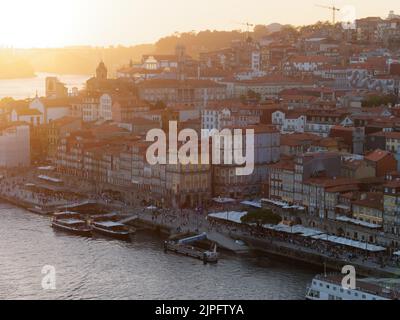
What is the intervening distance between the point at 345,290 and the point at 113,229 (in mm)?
4914

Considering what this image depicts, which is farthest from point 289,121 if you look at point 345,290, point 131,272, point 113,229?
point 345,290

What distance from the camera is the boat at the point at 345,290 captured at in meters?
8.81

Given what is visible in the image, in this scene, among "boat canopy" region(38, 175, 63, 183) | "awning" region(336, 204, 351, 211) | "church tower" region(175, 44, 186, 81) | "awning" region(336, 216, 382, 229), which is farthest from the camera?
"church tower" region(175, 44, 186, 81)

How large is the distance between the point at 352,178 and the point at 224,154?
2366 millimetres

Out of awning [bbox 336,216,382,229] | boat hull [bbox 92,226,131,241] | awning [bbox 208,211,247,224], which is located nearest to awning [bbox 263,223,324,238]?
awning [bbox 336,216,382,229]

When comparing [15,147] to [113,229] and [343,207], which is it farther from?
[343,207]

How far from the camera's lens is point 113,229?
13.3 meters

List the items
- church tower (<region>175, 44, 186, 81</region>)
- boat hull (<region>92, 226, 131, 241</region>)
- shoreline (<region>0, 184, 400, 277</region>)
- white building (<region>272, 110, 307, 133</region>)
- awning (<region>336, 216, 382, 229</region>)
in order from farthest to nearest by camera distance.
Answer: church tower (<region>175, 44, 186, 81</region>) < white building (<region>272, 110, 307, 133</region>) < boat hull (<region>92, 226, 131, 241</region>) < awning (<region>336, 216, 382, 229</region>) < shoreline (<region>0, 184, 400, 277</region>)

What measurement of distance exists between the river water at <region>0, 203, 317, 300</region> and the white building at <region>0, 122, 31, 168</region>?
6.82 meters

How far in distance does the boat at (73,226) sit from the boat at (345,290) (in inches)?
180

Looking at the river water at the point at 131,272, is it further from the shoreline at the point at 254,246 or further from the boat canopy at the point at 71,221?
the boat canopy at the point at 71,221

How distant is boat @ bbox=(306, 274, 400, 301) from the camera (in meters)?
8.81

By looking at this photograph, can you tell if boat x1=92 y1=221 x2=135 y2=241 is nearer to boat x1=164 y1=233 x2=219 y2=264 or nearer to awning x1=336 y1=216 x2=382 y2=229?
boat x1=164 y1=233 x2=219 y2=264

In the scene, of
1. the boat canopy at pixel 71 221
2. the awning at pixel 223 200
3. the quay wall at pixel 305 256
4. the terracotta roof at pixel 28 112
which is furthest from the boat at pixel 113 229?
the terracotta roof at pixel 28 112
